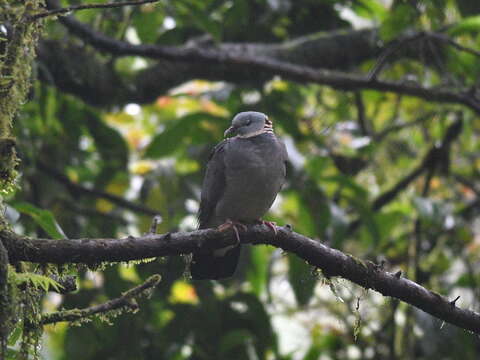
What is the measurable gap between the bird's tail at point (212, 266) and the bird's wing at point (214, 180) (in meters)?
0.38

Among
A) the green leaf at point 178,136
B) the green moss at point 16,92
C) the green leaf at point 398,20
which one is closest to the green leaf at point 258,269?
the green leaf at point 178,136

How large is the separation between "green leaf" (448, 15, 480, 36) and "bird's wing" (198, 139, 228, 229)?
1972 mm

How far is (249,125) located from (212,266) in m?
0.89

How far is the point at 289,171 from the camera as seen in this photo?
5.37 m

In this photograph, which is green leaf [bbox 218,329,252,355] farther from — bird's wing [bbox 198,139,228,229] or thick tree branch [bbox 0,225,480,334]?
thick tree branch [bbox 0,225,480,334]

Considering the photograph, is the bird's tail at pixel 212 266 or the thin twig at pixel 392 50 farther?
the thin twig at pixel 392 50

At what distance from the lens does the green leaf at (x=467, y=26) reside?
485 centimetres

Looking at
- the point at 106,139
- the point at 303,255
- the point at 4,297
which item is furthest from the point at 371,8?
the point at 4,297

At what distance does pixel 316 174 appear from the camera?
5340mm

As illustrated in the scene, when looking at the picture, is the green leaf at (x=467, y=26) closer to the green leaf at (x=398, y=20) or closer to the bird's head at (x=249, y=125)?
the green leaf at (x=398, y=20)

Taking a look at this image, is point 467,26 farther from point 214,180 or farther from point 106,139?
point 106,139

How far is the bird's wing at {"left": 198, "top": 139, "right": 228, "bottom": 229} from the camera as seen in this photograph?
4.03m

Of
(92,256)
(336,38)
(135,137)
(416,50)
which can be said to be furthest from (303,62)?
(92,256)

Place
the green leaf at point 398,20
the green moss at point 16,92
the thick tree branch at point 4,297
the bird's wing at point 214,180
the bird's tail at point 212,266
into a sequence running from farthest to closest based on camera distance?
the green leaf at point 398,20
the bird's wing at point 214,180
the bird's tail at point 212,266
the green moss at point 16,92
the thick tree branch at point 4,297
